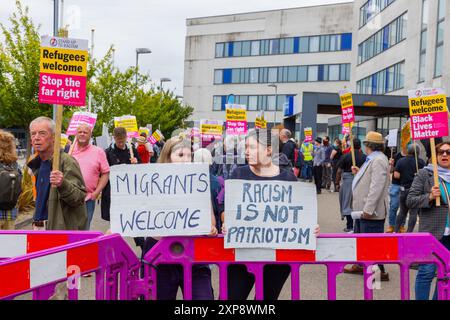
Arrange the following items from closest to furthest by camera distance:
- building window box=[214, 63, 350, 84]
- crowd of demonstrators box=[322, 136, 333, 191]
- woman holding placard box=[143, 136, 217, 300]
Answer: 1. woman holding placard box=[143, 136, 217, 300]
2. crowd of demonstrators box=[322, 136, 333, 191]
3. building window box=[214, 63, 350, 84]

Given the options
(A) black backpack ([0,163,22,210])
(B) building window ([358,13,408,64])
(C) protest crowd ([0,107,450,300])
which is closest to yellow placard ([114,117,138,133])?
(C) protest crowd ([0,107,450,300])

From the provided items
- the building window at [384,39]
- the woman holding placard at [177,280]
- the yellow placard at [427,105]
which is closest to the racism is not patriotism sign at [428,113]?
the yellow placard at [427,105]

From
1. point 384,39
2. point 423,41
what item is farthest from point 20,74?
point 384,39

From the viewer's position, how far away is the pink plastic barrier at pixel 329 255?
3381mm

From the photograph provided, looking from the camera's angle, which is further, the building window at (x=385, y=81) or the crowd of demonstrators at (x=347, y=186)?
the building window at (x=385, y=81)

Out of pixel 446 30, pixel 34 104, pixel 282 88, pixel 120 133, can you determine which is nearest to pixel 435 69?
pixel 446 30

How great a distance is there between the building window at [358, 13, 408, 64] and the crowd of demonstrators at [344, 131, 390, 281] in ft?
95.1

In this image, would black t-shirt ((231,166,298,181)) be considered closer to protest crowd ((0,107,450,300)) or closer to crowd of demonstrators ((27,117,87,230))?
protest crowd ((0,107,450,300))

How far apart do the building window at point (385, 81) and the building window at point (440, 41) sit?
5626mm

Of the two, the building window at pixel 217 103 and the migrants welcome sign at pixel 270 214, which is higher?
the building window at pixel 217 103

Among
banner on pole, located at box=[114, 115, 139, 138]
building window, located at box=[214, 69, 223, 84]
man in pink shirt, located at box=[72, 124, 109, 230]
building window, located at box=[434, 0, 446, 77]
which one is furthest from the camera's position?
building window, located at box=[214, 69, 223, 84]

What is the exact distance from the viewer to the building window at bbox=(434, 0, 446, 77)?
1072 inches

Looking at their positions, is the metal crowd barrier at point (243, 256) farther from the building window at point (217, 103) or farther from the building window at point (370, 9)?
the building window at point (217, 103)

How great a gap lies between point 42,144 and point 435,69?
26875 mm
